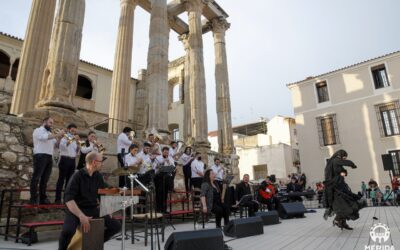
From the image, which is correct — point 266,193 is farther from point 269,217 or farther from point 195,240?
point 195,240

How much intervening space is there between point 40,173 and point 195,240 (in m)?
3.61

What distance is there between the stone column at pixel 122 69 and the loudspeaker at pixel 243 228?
9.31 m

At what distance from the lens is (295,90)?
25.0 m

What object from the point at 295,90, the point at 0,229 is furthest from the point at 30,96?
the point at 295,90

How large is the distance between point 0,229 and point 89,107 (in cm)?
1694

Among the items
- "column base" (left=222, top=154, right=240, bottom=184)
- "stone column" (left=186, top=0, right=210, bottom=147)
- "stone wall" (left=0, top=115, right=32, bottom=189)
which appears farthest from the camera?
"column base" (left=222, top=154, right=240, bottom=184)

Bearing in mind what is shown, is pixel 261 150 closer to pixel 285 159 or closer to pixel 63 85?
pixel 285 159

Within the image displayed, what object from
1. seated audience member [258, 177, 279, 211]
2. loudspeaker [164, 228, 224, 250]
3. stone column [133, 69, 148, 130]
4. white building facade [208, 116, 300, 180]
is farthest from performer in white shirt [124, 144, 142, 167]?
white building facade [208, 116, 300, 180]

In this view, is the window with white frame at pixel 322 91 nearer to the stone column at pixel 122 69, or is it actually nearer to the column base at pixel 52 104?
the stone column at pixel 122 69

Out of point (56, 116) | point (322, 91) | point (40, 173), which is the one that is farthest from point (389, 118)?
point (40, 173)

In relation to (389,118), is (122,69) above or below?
above

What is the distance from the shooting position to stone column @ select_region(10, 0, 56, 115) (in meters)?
10.1

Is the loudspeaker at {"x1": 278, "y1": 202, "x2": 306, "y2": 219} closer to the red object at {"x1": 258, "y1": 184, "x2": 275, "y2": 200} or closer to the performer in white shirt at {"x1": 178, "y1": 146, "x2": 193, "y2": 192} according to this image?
the red object at {"x1": 258, "y1": 184, "x2": 275, "y2": 200}

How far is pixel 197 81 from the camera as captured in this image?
15.0 meters
